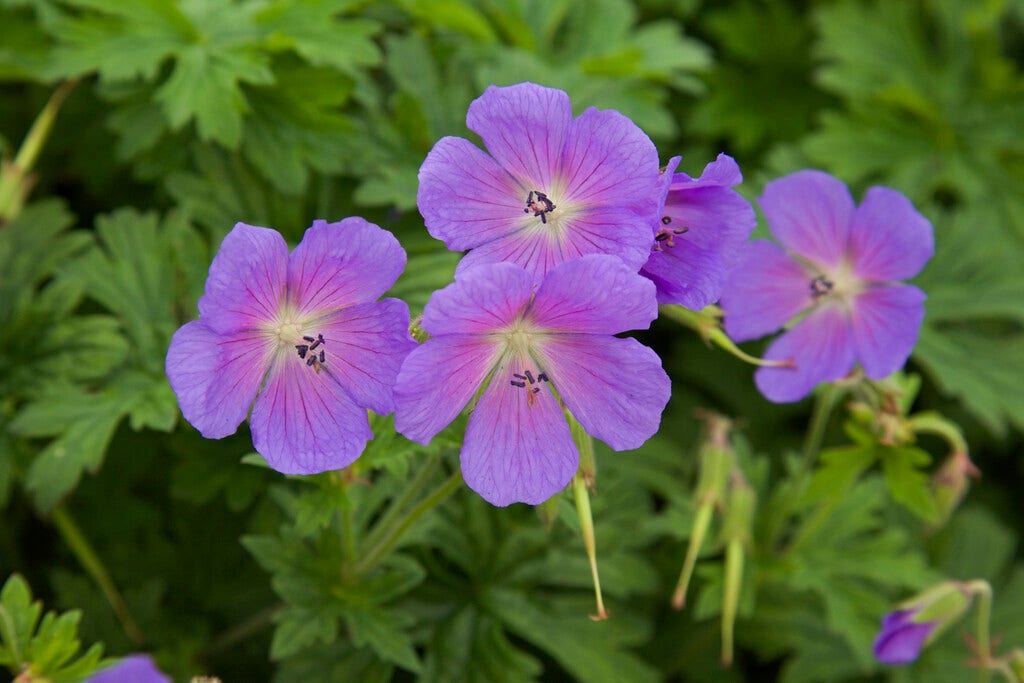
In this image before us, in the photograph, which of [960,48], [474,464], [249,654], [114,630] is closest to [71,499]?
[114,630]

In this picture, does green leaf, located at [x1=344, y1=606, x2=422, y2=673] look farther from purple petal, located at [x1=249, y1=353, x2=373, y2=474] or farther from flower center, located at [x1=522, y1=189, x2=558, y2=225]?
flower center, located at [x1=522, y1=189, x2=558, y2=225]

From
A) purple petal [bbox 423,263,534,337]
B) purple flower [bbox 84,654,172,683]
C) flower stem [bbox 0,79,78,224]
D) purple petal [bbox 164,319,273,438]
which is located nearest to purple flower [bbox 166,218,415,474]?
purple petal [bbox 164,319,273,438]

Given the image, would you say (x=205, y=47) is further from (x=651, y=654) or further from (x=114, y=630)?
(x=651, y=654)

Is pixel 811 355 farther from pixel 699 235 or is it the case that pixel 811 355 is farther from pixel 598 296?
pixel 598 296

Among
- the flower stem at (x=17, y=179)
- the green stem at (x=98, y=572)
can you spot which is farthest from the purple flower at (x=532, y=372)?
the flower stem at (x=17, y=179)

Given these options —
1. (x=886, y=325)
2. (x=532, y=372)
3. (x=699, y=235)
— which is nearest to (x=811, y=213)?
(x=886, y=325)

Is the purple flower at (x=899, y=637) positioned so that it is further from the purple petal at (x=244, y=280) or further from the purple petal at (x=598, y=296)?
the purple petal at (x=244, y=280)
